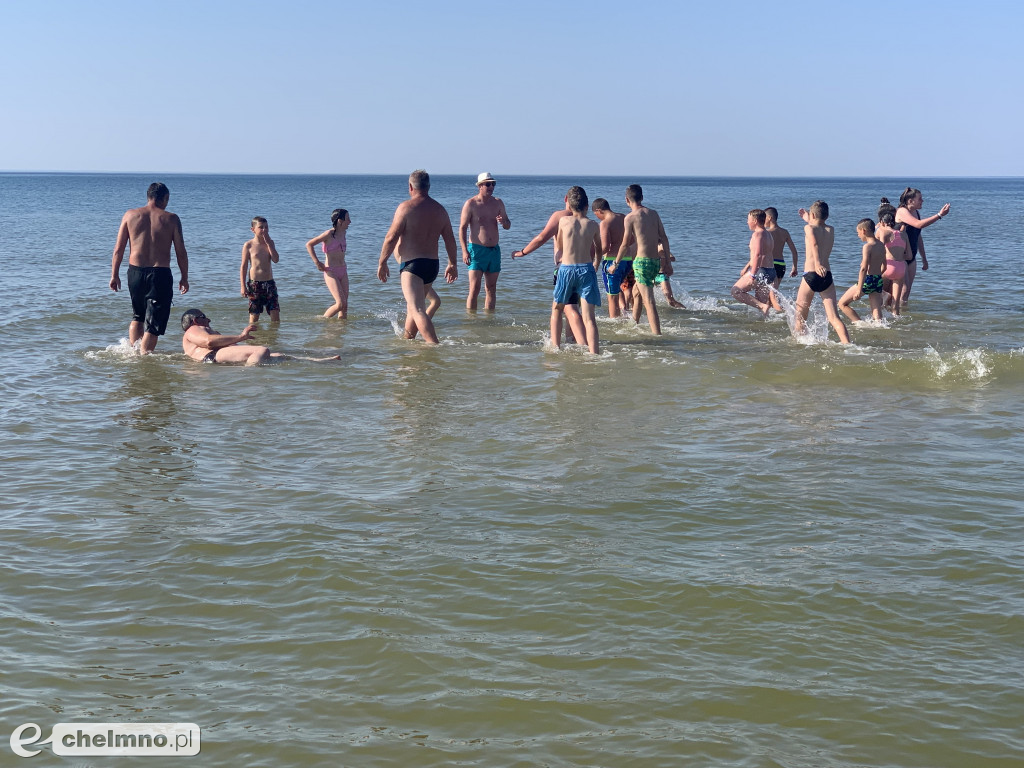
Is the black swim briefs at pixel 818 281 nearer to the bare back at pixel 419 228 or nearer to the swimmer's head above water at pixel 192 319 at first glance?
the bare back at pixel 419 228

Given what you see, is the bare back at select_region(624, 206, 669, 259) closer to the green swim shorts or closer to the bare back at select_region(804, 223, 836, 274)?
the green swim shorts

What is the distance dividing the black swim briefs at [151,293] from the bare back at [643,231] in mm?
5444

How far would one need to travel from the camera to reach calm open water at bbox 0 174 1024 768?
3693 mm

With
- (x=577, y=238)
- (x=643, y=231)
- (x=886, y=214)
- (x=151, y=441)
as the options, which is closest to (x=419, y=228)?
(x=577, y=238)

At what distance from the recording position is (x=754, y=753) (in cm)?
347

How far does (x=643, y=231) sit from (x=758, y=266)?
2.31m

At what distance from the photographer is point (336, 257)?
1298 cm

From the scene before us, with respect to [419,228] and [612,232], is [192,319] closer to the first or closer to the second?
[419,228]

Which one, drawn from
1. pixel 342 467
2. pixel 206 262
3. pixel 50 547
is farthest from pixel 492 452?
pixel 206 262

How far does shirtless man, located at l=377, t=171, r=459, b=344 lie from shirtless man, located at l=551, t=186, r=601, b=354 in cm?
124

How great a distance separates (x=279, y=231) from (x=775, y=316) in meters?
27.9

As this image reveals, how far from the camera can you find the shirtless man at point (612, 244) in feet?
40.0

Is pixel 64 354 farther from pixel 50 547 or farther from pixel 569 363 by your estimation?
pixel 50 547

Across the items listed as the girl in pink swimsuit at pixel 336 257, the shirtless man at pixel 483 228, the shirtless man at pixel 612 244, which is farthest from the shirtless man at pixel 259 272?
the shirtless man at pixel 612 244
